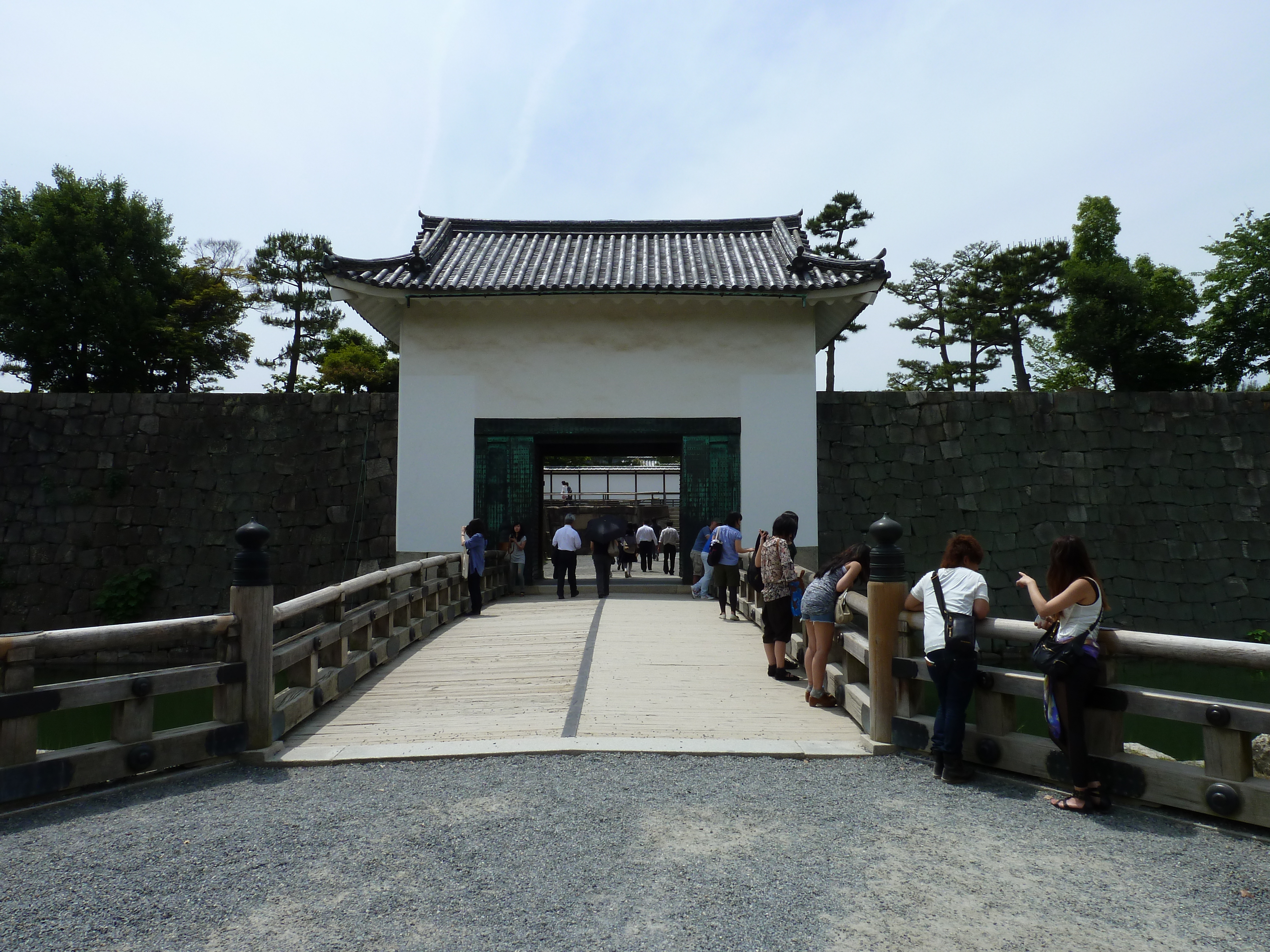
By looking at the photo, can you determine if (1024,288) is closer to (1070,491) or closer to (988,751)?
(1070,491)

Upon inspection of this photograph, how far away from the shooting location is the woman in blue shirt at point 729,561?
10742mm

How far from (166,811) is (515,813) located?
175 cm

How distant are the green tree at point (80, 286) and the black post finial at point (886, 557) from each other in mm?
25584

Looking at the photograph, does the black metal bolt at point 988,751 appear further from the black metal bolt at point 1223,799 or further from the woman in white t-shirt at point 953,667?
the black metal bolt at point 1223,799

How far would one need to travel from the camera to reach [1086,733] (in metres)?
4.31

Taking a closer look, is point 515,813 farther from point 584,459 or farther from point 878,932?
point 584,459

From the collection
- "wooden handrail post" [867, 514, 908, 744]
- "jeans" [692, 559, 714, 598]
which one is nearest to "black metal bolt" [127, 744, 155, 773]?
"wooden handrail post" [867, 514, 908, 744]

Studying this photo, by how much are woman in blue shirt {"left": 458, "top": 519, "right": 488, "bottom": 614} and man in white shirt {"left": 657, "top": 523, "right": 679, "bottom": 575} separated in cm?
974

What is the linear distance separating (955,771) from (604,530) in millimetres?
7892

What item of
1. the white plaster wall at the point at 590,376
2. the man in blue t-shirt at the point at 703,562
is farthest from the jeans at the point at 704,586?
the white plaster wall at the point at 590,376

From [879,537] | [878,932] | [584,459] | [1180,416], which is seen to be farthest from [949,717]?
[584,459]

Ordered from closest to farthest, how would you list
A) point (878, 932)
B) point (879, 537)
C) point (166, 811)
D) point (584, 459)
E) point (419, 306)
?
point (878, 932)
point (166, 811)
point (879, 537)
point (419, 306)
point (584, 459)

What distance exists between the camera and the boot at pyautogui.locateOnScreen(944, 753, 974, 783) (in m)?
4.61

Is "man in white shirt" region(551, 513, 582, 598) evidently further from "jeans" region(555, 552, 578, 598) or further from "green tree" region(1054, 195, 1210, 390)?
"green tree" region(1054, 195, 1210, 390)
